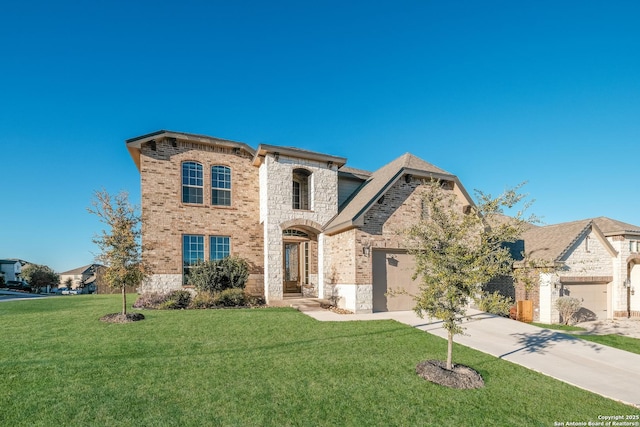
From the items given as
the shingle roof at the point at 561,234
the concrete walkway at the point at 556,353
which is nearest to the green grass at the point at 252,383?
the concrete walkway at the point at 556,353

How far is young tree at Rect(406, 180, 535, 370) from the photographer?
6.52 meters

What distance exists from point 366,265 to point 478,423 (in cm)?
849

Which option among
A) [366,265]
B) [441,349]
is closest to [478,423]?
[441,349]

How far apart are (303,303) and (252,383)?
28.9ft

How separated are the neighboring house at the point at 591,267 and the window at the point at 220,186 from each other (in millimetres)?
Result: 15257

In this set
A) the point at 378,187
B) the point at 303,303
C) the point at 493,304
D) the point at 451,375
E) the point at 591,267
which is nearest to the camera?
the point at 493,304

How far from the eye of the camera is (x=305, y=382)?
5.96 m

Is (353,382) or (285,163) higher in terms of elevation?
(285,163)

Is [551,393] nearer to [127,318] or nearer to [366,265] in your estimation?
[366,265]

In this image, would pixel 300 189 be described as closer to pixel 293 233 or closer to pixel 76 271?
pixel 293 233

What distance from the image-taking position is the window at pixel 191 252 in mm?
15426

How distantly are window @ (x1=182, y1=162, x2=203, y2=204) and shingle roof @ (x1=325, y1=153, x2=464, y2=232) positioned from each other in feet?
21.1

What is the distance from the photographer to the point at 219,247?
16.2 metres

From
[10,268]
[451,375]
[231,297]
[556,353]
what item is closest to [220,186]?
[231,297]
